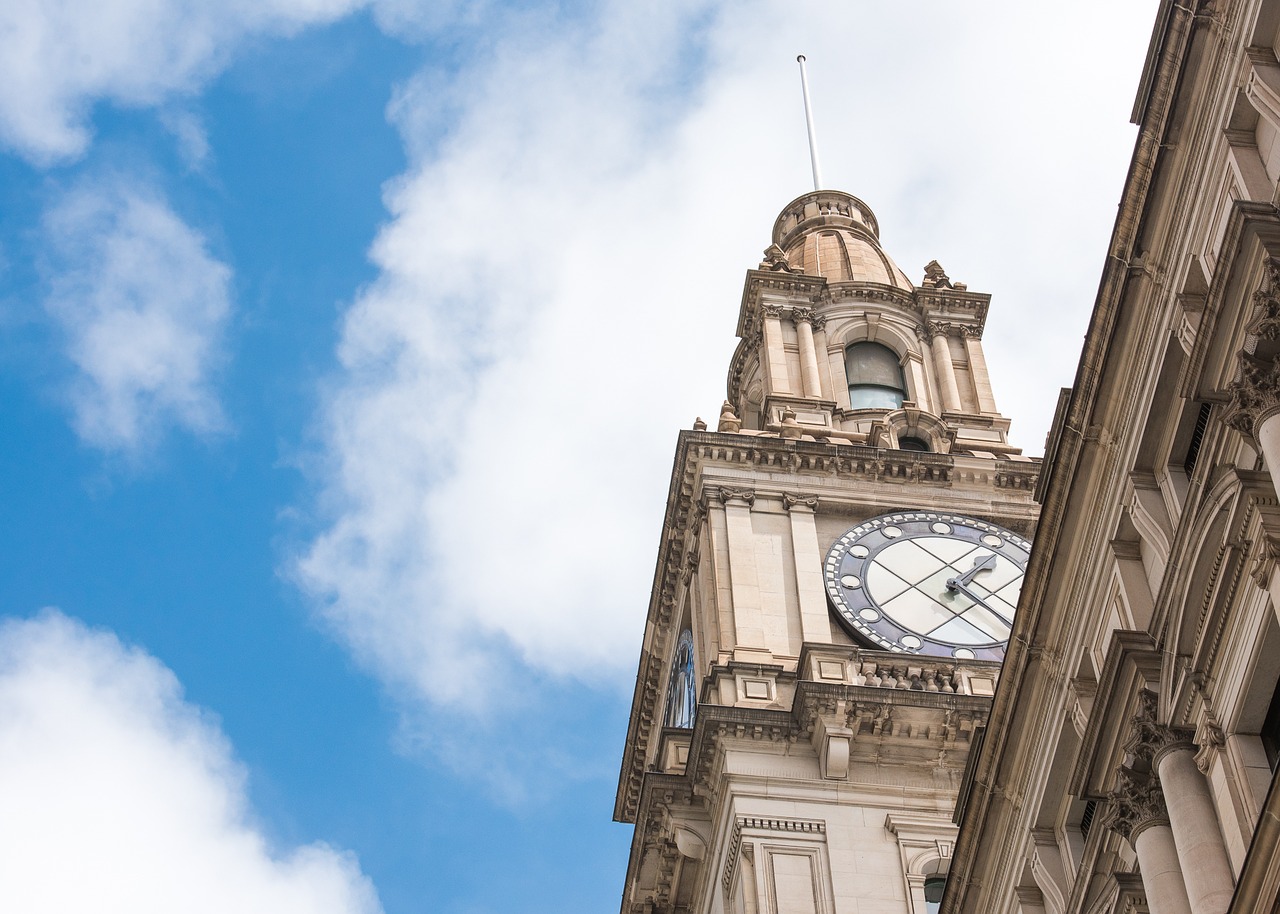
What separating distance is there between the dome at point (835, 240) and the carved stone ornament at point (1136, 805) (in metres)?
33.4

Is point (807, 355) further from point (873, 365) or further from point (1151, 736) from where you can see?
point (1151, 736)

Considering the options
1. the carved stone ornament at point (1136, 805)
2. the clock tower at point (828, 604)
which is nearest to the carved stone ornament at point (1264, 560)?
the carved stone ornament at point (1136, 805)

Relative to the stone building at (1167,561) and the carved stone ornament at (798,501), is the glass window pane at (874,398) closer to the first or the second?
the carved stone ornament at (798,501)

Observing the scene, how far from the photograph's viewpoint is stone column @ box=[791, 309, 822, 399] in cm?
4753

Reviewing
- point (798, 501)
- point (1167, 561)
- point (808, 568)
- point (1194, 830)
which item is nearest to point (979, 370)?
point (798, 501)

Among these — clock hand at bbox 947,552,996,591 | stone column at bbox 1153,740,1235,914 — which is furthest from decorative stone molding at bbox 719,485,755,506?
stone column at bbox 1153,740,1235,914

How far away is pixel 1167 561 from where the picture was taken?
19547 millimetres

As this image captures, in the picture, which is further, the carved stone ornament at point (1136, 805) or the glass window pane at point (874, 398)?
the glass window pane at point (874, 398)

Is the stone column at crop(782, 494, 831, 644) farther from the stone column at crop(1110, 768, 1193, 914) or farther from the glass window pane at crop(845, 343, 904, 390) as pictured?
the stone column at crop(1110, 768, 1193, 914)

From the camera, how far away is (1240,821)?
17.3m

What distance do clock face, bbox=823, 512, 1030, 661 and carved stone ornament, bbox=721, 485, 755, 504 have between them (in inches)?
74.0

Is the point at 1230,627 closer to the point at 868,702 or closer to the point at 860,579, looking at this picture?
the point at 868,702

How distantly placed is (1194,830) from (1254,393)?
367 cm

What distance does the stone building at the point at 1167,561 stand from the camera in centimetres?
1766
